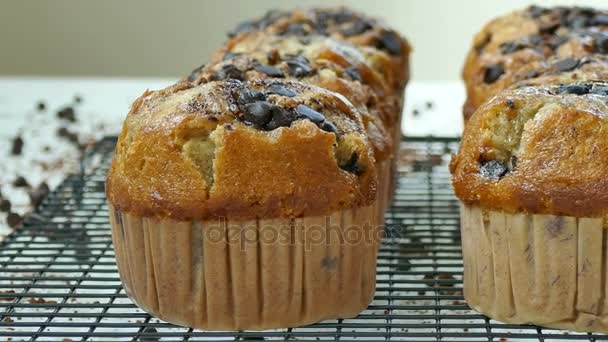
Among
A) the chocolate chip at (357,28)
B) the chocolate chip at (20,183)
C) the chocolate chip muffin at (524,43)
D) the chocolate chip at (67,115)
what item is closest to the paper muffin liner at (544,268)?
the chocolate chip muffin at (524,43)

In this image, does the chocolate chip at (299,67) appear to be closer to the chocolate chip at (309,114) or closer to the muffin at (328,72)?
the muffin at (328,72)

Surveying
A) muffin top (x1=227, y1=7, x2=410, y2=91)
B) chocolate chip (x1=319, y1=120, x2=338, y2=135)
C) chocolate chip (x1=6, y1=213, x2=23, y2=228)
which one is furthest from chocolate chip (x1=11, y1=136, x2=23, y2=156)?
chocolate chip (x1=319, y1=120, x2=338, y2=135)

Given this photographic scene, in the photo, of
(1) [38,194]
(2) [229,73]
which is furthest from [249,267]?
(1) [38,194]

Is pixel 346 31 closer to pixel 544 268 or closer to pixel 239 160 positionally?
pixel 239 160

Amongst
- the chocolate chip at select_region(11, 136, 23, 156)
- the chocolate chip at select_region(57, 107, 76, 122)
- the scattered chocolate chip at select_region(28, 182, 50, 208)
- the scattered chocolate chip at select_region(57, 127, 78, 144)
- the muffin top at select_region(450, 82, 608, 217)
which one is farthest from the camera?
the chocolate chip at select_region(57, 107, 76, 122)

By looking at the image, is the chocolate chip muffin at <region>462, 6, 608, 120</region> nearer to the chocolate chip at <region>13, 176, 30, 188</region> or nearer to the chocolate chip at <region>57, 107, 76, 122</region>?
the chocolate chip at <region>13, 176, 30, 188</region>
